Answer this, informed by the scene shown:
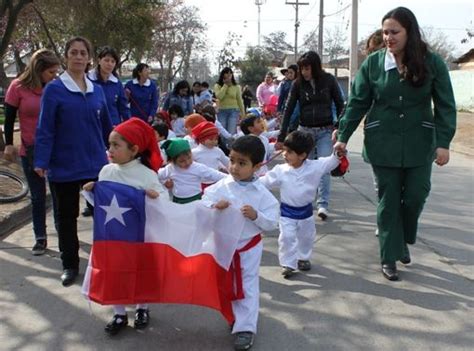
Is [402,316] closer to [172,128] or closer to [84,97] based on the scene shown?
[84,97]

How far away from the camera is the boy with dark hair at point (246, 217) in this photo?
320cm

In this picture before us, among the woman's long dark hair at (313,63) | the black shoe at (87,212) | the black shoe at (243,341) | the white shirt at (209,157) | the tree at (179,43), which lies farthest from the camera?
the tree at (179,43)

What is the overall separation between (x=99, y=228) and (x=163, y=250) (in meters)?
0.40

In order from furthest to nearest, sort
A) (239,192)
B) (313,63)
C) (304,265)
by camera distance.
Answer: (313,63)
(304,265)
(239,192)

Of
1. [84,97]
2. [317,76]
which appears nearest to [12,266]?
[84,97]

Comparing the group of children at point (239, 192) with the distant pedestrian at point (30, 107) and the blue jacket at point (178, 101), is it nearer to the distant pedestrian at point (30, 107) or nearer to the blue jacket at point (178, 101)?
the distant pedestrian at point (30, 107)

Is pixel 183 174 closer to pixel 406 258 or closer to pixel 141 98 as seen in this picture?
pixel 406 258

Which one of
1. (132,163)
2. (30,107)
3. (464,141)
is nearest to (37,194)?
(30,107)

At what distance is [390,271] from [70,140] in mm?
2685

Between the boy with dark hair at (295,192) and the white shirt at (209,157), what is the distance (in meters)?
1.25

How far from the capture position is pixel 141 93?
796 centimetres

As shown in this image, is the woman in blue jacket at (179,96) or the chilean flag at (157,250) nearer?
the chilean flag at (157,250)

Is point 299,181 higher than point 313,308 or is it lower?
higher

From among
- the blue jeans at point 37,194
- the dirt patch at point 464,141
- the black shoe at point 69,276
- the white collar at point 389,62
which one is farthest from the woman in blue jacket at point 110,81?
the dirt patch at point 464,141
